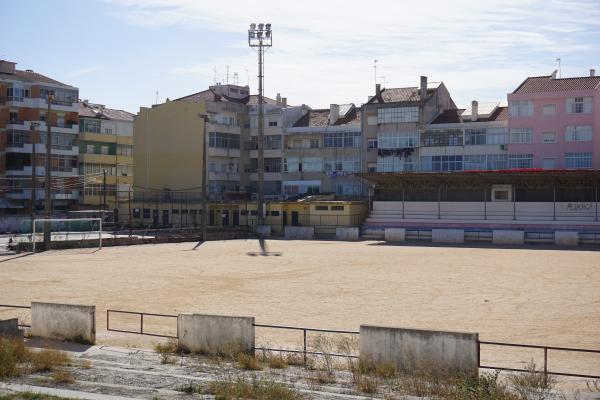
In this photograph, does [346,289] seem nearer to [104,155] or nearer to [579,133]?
[579,133]

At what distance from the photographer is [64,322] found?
65.7 feet

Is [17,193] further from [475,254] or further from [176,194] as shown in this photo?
[475,254]

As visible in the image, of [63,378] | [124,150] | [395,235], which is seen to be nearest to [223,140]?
[124,150]

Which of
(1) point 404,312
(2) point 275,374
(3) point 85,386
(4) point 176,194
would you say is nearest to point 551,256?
(1) point 404,312

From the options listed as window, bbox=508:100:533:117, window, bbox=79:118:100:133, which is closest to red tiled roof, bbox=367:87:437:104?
window, bbox=508:100:533:117

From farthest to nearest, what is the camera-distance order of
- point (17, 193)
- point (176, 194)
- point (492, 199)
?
1. point (176, 194)
2. point (17, 193)
3. point (492, 199)

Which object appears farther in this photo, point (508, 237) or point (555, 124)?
point (555, 124)

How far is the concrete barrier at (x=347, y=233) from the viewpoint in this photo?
229 feet

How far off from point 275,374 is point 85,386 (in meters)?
4.00

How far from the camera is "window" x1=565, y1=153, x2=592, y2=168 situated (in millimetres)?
71875

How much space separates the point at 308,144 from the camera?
3418 inches

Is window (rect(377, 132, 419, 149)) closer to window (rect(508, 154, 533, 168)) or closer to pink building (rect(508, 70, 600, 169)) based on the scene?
window (rect(508, 154, 533, 168))

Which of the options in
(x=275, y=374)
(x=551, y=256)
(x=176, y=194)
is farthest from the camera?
(x=176, y=194)

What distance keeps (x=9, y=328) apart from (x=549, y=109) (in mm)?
65262
